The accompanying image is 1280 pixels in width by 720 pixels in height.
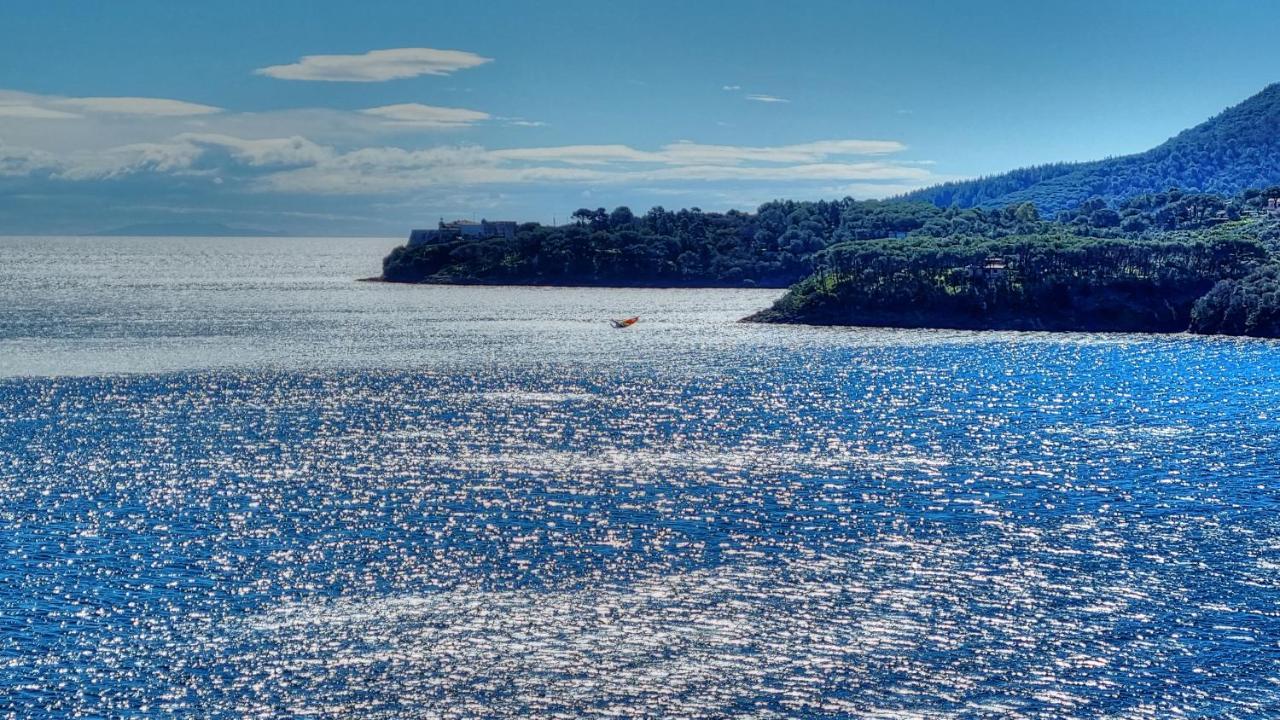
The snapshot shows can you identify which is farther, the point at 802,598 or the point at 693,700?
the point at 802,598

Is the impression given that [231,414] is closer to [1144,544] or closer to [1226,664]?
[1144,544]

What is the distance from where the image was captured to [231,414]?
405ft

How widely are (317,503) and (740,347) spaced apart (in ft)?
374

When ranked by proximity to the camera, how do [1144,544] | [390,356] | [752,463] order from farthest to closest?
1. [390,356]
2. [752,463]
3. [1144,544]

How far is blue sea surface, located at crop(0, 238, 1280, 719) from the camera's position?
52.2m

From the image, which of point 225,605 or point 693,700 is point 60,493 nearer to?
point 225,605

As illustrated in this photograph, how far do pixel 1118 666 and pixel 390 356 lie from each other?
13918 centimetres

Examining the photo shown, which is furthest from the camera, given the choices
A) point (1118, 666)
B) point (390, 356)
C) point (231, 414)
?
point (390, 356)

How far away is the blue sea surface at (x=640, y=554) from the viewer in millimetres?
52188

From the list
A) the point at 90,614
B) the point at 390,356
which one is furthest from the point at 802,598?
the point at 390,356

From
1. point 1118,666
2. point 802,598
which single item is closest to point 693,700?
point 802,598

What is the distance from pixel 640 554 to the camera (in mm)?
71438

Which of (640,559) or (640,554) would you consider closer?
(640,559)

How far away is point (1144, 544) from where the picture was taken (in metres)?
73.0
